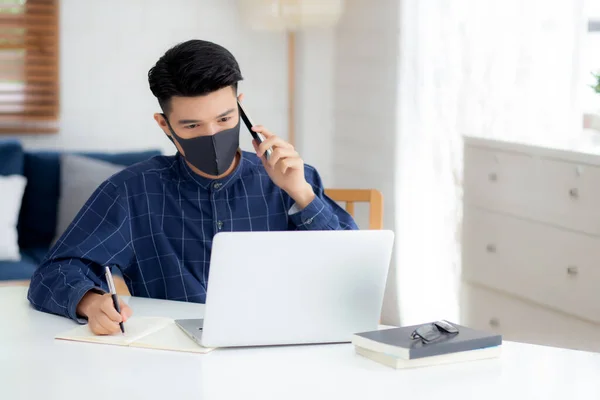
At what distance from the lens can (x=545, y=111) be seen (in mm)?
3559

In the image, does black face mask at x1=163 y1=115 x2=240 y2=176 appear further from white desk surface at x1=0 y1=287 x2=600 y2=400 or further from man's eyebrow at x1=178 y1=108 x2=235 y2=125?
white desk surface at x1=0 y1=287 x2=600 y2=400

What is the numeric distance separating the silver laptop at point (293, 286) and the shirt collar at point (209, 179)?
510mm

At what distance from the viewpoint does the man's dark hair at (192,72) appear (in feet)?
6.28

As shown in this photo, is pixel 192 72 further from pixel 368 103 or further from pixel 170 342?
pixel 368 103

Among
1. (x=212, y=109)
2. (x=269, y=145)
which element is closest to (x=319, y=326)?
(x=269, y=145)

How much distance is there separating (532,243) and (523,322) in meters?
0.28

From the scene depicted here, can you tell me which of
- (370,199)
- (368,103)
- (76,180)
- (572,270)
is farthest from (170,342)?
(368,103)

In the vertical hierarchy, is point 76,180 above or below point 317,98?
below

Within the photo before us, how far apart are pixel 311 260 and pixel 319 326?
0.12 m

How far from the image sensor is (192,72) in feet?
6.29

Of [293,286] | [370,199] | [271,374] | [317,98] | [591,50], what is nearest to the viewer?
[271,374]

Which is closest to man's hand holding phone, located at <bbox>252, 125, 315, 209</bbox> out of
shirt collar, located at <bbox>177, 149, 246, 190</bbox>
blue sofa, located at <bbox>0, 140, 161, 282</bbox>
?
shirt collar, located at <bbox>177, 149, 246, 190</bbox>

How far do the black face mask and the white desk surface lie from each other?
524 mm

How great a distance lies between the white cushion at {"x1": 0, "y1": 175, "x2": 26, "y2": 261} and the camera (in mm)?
3592
